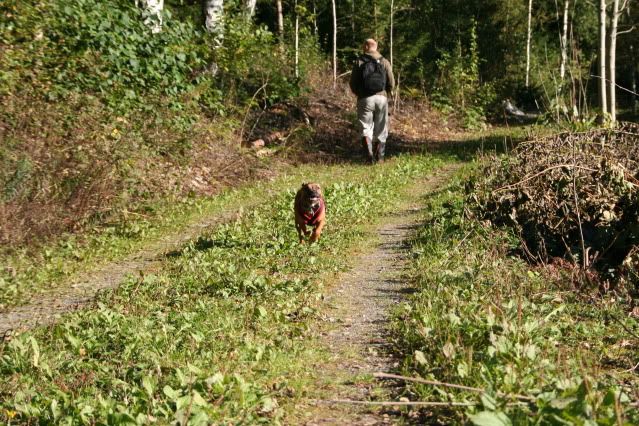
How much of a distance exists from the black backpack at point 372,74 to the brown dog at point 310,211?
7.21m

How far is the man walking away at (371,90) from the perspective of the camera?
1539 centimetres

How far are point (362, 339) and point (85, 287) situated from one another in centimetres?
362

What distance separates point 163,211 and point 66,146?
1.96 m

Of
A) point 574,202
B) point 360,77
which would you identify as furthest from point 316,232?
point 360,77

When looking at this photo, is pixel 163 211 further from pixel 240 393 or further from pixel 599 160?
pixel 240 393

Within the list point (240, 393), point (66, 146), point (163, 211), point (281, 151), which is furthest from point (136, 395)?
point (281, 151)

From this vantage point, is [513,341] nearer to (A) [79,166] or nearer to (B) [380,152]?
(A) [79,166]

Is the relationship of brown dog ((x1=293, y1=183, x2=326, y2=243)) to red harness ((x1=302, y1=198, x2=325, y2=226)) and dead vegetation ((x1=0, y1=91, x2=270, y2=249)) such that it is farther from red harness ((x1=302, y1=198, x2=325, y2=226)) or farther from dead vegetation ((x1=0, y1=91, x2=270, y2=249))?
dead vegetation ((x1=0, y1=91, x2=270, y2=249))

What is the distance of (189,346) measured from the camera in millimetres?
5047

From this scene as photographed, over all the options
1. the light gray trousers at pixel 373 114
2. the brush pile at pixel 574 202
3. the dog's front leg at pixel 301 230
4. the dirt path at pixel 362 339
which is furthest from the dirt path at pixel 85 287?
the light gray trousers at pixel 373 114

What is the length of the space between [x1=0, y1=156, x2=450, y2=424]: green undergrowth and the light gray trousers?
24.0 feet

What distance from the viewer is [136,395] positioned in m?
4.26

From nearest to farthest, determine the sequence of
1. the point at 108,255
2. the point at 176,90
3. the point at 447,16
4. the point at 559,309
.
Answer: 1. the point at 559,309
2. the point at 108,255
3. the point at 176,90
4. the point at 447,16

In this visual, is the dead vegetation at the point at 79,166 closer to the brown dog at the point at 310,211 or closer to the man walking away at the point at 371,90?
the brown dog at the point at 310,211
